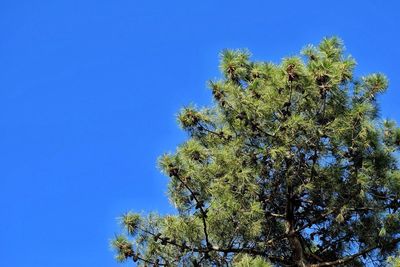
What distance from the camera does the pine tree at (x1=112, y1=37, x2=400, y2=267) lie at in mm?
7539

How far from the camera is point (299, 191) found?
25.0 ft

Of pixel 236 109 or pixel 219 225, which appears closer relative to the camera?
pixel 219 225

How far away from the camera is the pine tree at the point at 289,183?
754cm

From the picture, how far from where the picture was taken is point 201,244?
25.1 feet

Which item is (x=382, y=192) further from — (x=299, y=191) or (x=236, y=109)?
(x=236, y=109)

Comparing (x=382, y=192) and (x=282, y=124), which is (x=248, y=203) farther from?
(x=382, y=192)

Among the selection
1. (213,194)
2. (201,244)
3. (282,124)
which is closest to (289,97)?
(282,124)

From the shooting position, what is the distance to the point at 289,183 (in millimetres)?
7766

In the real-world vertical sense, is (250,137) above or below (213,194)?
above

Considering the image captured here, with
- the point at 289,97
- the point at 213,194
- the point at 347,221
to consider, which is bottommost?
the point at 347,221

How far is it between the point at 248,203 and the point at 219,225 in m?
0.46

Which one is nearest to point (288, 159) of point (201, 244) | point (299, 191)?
point (299, 191)

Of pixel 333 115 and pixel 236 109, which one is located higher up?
pixel 236 109

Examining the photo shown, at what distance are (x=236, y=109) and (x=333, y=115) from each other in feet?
4.17
